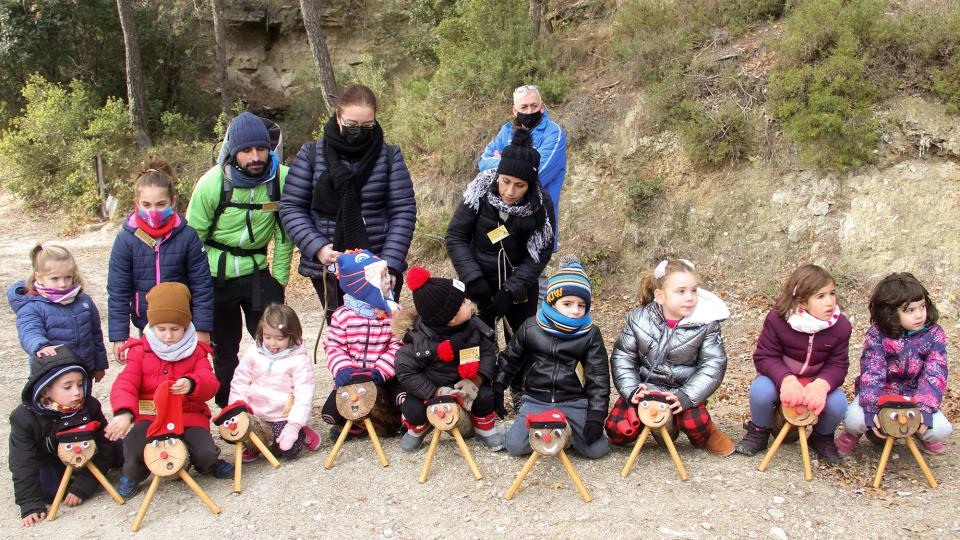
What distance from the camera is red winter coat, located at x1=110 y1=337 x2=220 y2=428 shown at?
13.7 ft

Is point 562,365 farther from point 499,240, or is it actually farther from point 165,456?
point 165,456

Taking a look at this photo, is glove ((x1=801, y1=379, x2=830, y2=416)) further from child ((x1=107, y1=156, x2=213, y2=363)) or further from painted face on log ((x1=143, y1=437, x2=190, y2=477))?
child ((x1=107, y1=156, x2=213, y2=363))

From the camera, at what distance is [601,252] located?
8820 mm

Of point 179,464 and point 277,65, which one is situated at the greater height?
point 277,65

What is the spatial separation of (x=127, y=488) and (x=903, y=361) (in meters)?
→ 4.60

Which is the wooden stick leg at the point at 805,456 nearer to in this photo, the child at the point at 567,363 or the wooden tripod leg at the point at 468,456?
the child at the point at 567,363

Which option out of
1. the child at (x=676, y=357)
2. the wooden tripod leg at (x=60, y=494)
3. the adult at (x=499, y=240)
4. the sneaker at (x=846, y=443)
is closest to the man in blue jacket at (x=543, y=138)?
the adult at (x=499, y=240)

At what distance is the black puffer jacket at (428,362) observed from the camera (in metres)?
4.30

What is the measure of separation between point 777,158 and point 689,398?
15.6 ft

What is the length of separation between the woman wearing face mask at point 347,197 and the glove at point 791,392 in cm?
248

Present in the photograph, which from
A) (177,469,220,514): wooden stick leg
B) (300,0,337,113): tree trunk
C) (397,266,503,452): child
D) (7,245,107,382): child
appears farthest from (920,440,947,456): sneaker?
(300,0,337,113): tree trunk

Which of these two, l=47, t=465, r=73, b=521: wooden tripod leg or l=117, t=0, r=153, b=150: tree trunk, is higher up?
l=117, t=0, r=153, b=150: tree trunk

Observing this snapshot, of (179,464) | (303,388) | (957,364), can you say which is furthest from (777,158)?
(179,464)

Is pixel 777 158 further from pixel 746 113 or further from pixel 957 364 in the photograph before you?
pixel 957 364
